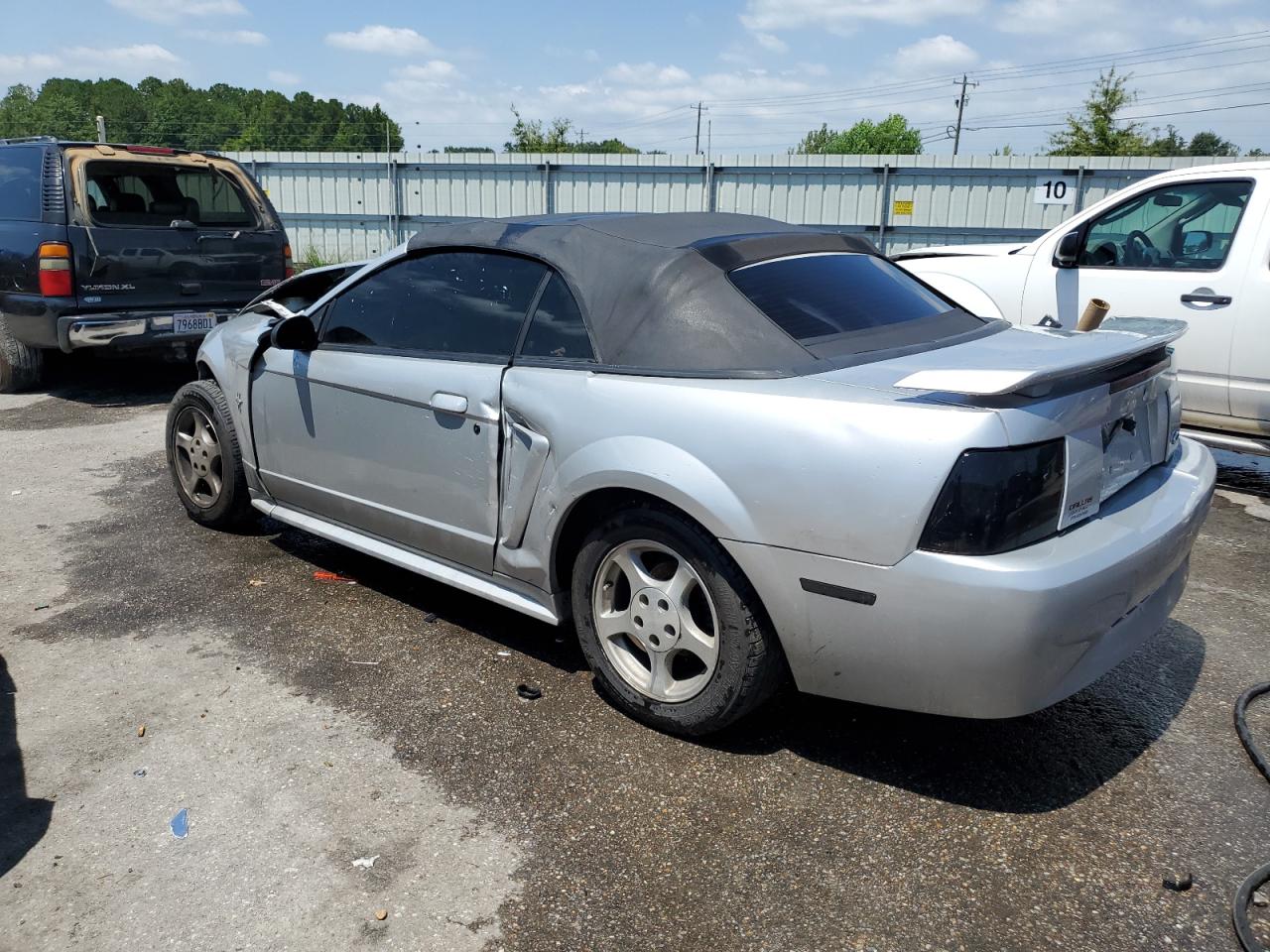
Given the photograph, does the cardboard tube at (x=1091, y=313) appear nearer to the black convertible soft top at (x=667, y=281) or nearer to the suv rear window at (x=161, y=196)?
the black convertible soft top at (x=667, y=281)

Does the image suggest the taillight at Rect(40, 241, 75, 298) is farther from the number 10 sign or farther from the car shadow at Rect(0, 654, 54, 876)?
the number 10 sign

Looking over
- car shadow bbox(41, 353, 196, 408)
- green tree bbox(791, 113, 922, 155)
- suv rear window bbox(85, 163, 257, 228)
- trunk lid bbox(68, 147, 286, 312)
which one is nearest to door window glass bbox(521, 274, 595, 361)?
trunk lid bbox(68, 147, 286, 312)

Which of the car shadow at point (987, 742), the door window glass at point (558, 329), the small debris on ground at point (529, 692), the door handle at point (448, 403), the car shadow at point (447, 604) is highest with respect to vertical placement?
the door window glass at point (558, 329)

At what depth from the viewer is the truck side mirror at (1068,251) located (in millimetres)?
6445

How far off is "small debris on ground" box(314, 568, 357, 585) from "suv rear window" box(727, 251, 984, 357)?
2374mm

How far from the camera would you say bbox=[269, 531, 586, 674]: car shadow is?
3.95m

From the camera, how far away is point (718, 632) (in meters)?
3.00

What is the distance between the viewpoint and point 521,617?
424 centimetres

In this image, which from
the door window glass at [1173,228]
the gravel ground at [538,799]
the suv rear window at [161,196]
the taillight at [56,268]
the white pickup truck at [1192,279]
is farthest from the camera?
the suv rear window at [161,196]

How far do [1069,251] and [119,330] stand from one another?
6.91m

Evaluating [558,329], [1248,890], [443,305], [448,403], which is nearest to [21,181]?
[443,305]

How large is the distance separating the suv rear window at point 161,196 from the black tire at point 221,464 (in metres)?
3.57

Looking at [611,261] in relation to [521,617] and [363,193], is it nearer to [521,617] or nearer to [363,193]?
[521,617]

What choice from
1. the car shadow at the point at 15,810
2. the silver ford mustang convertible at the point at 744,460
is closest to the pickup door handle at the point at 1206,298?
the silver ford mustang convertible at the point at 744,460
